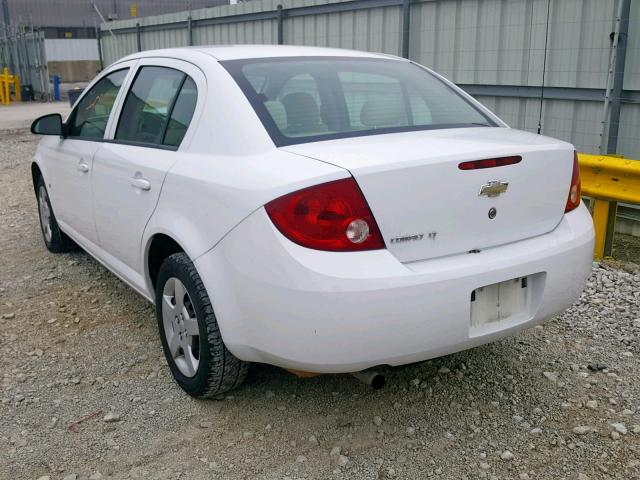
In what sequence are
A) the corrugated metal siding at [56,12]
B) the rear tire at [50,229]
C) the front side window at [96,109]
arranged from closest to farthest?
the front side window at [96,109] < the rear tire at [50,229] < the corrugated metal siding at [56,12]

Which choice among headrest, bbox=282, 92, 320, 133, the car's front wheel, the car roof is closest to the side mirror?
the car roof

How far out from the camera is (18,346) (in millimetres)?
3904

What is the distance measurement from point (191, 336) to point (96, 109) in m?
1.94

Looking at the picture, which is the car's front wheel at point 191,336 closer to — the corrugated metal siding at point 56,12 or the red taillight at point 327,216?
the red taillight at point 327,216

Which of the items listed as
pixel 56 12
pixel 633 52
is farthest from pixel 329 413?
pixel 56 12

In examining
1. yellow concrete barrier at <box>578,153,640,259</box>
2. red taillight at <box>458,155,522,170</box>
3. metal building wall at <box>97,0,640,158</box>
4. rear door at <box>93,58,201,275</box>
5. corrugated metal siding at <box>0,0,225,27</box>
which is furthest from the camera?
corrugated metal siding at <box>0,0,225,27</box>

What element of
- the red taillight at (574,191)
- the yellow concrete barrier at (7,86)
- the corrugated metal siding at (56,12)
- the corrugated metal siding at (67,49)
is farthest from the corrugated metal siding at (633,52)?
the corrugated metal siding at (56,12)

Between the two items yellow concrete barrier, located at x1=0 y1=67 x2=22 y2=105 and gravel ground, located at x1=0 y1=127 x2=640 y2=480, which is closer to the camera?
gravel ground, located at x1=0 y1=127 x2=640 y2=480

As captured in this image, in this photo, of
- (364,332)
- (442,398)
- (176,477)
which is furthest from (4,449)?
(442,398)

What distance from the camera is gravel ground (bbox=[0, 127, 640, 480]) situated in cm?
274

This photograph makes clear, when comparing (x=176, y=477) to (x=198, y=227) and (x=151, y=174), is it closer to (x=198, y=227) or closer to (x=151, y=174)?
(x=198, y=227)

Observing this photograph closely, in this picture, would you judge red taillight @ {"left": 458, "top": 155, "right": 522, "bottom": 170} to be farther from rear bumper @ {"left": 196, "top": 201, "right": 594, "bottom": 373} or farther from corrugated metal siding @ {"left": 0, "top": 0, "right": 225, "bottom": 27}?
corrugated metal siding @ {"left": 0, "top": 0, "right": 225, "bottom": 27}

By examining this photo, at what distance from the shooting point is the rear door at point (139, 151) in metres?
3.29

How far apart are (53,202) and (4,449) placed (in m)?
2.52
